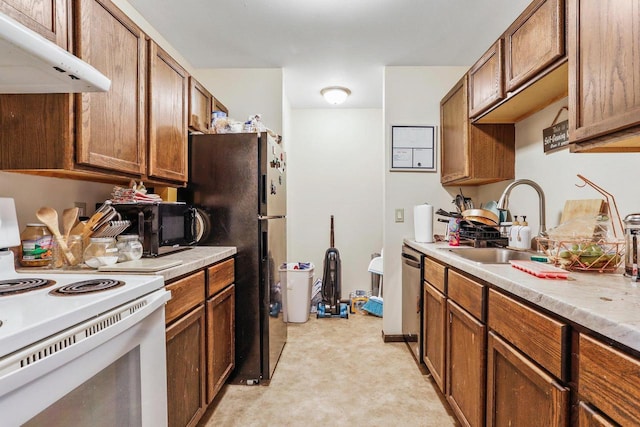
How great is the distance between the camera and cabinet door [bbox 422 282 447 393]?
6.14 ft

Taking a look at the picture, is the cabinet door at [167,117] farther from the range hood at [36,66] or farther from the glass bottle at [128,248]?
the range hood at [36,66]

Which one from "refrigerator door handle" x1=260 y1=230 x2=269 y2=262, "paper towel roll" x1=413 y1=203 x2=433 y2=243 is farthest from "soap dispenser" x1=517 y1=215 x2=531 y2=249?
"refrigerator door handle" x1=260 y1=230 x2=269 y2=262

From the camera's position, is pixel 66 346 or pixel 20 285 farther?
pixel 20 285

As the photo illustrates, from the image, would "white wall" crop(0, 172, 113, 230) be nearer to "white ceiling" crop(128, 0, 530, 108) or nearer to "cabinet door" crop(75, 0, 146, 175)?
"cabinet door" crop(75, 0, 146, 175)

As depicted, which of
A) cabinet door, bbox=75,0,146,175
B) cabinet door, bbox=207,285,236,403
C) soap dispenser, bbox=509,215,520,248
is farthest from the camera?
soap dispenser, bbox=509,215,520,248

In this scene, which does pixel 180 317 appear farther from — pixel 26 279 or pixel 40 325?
pixel 40 325

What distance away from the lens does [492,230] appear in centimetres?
229

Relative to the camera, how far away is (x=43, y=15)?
45.5 inches

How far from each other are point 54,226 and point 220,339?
987 mm

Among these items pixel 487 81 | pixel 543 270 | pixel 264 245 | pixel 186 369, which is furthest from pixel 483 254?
pixel 186 369

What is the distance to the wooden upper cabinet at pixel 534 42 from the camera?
138cm

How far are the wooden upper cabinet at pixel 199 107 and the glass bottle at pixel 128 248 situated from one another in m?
0.96

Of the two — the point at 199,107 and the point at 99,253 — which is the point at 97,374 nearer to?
the point at 99,253

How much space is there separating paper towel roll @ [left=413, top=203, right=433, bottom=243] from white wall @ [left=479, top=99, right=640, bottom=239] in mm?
539
